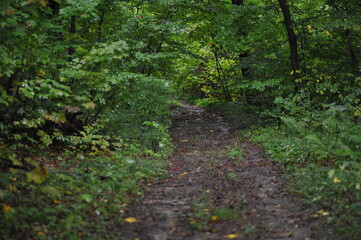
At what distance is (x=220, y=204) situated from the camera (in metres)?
5.58

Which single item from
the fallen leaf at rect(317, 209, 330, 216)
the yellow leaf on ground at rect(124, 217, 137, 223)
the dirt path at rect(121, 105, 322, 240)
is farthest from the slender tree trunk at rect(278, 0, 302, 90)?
the yellow leaf on ground at rect(124, 217, 137, 223)

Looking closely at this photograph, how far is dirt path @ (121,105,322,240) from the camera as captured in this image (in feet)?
14.8

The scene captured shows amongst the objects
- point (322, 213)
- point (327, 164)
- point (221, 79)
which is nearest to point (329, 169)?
point (327, 164)

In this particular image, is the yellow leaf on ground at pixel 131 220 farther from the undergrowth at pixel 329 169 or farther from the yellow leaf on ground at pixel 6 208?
the undergrowth at pixel 329 169

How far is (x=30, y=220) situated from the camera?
14.0 feet

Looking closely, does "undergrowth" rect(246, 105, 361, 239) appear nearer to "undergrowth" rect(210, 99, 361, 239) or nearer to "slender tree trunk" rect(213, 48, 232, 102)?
"undergrowth" rect(210, 99, 361, 239)

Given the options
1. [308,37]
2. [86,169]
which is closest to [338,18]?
[308,37]

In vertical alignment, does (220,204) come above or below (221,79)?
below

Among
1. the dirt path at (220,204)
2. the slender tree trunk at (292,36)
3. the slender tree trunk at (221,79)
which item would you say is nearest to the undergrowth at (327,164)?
the dirt path at (220,204)

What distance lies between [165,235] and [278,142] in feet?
20.4

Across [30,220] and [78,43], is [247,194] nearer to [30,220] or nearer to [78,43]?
[30,220]

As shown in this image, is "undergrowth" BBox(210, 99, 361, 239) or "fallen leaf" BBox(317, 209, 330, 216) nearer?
"undergrowth" BBox(210, 99, 361, 239)

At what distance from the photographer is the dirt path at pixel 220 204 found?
14.8 feet

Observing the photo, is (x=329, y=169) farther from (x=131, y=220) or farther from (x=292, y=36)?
(x=292, y=36)
